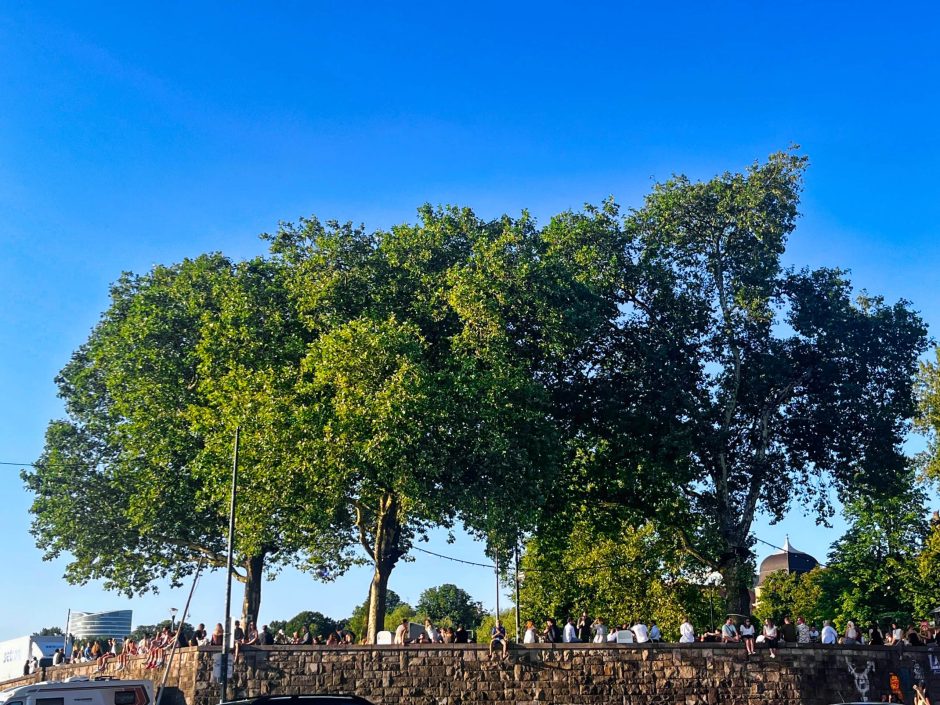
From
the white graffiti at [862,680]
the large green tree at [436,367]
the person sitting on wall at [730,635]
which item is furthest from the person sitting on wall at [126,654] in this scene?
the white graffiti at [862,680]

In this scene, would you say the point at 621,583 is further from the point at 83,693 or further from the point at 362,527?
the point at 83,693

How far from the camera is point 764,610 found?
320 ft

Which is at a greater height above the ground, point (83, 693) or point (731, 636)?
point (731, 636)

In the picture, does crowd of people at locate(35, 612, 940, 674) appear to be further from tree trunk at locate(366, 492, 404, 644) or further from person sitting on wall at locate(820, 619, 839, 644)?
tree trunk at locate(366, 492, 404, 644)

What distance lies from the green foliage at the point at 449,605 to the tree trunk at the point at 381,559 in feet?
313

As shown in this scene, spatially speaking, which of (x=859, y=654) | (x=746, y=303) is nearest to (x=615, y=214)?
(x=746, y=303)

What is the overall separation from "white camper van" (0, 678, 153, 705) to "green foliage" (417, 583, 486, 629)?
109 m

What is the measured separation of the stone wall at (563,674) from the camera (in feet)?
107

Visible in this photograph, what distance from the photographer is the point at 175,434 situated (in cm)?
4091

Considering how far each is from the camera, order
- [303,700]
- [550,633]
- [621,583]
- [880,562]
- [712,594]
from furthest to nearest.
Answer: [880,562]
[712,594]
[621,583]
[550,633]
[303,700]

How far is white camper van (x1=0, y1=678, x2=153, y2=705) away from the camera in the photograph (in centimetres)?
2395

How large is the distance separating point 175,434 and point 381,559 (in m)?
10.2

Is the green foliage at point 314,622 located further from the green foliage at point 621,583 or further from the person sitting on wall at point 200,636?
the person sitting on wall at point 200,636

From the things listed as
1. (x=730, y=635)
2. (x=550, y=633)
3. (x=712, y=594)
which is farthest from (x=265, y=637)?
(x=712, y=594)
